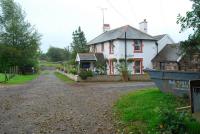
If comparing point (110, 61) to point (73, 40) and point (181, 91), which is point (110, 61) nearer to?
point (181, 91)

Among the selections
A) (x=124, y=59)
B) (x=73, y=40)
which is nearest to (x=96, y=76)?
(x=124, y=59)

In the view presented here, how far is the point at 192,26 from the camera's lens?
950 cm

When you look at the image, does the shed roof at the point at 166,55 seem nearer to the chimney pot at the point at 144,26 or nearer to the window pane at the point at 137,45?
the window pane at the point at 137,45

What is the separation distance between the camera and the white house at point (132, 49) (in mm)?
35906

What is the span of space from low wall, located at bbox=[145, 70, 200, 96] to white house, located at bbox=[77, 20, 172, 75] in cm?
2128

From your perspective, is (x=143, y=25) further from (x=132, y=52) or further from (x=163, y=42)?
(x=132, y=52)

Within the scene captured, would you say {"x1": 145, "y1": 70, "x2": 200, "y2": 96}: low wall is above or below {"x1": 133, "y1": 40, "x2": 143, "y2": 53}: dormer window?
below

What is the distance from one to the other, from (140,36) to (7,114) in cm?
2828

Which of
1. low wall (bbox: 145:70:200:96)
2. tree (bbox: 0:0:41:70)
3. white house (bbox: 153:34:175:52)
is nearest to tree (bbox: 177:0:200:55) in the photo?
low wall (bbox: 145:70:200:96)

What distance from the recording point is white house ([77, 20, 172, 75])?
35.9 meters

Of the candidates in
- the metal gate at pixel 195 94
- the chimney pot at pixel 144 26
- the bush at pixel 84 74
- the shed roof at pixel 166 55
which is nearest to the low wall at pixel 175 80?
the metal gate at pixel 195 94

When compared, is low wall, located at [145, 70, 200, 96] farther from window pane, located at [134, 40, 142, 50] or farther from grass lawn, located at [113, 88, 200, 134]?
window pane, located at [134, 40, 142, 50]

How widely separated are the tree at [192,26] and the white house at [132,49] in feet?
83.4

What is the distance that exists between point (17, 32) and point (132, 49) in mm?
25121
